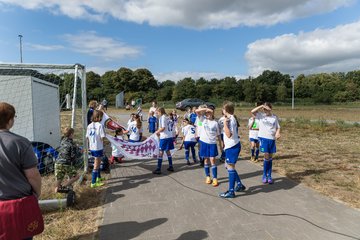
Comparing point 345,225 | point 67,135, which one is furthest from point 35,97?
point 345,225

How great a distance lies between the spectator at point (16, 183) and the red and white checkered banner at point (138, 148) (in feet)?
19.3

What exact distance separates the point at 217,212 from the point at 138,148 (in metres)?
4.21

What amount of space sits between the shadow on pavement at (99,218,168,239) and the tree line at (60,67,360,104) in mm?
56328

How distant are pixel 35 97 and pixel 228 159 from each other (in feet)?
21.4

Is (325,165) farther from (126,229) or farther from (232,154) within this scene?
(126,229)

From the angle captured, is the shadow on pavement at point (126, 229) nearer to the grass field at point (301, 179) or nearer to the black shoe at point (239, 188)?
the grass field at point (301, 179)

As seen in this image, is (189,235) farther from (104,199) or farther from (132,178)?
(132,178)

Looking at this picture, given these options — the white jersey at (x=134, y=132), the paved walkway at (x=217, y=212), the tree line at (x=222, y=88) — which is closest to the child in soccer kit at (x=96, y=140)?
the paved walkway at (x=217, y=212)

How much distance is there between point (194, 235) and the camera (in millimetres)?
4375

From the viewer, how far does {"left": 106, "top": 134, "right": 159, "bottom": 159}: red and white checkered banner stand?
885 cm

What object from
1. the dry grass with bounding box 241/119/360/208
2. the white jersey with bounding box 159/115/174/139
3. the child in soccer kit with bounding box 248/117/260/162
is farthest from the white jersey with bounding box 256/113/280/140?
the white jersey with bounding box 159/115/174/139

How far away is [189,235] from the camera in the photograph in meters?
4.38

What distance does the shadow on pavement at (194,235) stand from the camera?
4289 millimetres

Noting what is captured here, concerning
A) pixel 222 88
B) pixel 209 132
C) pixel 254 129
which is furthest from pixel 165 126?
pixel 222 88
